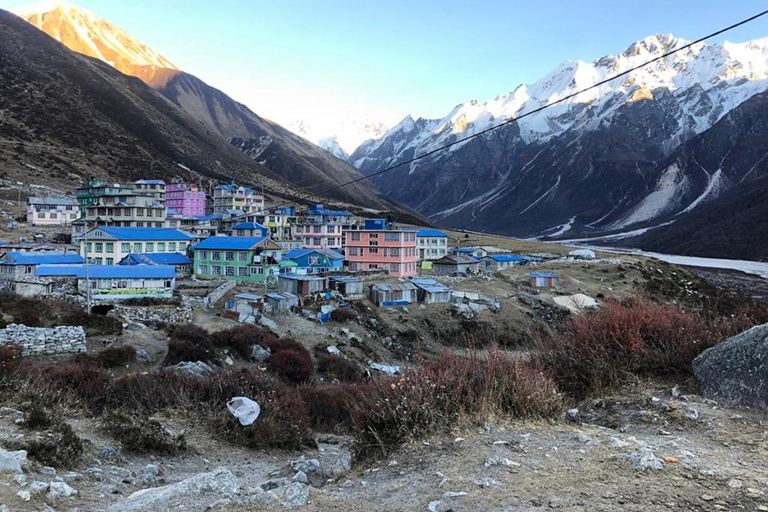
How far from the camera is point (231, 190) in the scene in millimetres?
94500

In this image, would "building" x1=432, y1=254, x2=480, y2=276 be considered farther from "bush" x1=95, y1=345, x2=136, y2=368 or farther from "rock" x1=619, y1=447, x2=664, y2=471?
"rock" x1=619, y1=447, x2=664, y2=471

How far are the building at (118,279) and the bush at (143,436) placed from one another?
2617 centimetres

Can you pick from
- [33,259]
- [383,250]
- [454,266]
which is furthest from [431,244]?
[33,259]

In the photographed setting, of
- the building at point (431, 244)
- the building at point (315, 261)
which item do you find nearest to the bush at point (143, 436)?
the building at point (315, 261)

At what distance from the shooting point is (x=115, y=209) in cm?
6200

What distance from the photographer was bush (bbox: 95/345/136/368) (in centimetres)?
1936

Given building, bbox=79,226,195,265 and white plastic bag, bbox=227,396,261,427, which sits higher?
building, bbox=79,226,195,265

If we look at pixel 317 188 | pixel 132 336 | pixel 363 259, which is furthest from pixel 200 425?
pixel 317 188

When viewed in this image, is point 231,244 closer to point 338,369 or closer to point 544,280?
point 338,369

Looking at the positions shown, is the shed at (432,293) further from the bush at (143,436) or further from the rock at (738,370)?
the rock at (738,370)

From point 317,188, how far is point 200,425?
16659cm

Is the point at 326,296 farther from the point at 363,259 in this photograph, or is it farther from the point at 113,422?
the point at 113,422

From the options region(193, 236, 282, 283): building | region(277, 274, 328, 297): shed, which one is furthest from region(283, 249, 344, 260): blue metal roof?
region(277, 274, 328, 297): shed

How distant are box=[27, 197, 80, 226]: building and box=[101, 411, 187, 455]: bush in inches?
2634
